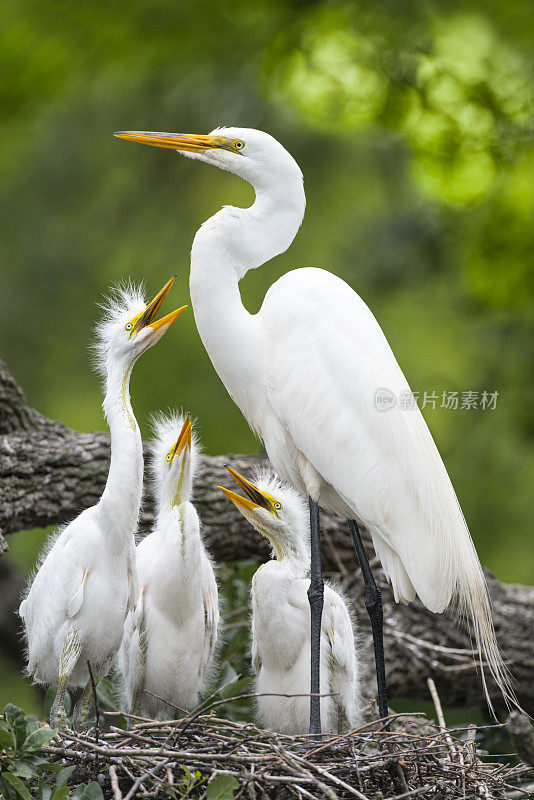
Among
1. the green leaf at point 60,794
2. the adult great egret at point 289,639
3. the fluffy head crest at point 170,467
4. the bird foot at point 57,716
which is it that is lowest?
the green leaf at point 60,794

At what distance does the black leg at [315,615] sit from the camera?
8.64 ft

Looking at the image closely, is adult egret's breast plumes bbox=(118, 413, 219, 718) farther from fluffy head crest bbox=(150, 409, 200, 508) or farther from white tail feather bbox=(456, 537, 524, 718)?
white tail feather bbox=(456, 537, 524, 718)

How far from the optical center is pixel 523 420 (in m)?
4.47

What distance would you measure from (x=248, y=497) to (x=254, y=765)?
3.41 ft

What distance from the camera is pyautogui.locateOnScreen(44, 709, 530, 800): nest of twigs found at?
2.17m

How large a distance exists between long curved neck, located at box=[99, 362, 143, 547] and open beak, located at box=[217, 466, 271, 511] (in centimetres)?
32

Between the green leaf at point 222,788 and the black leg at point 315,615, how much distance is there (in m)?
0.58

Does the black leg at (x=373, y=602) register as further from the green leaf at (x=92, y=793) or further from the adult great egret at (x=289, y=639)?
the green leaf at (x=92, y=793)

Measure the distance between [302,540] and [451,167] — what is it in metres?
1.71

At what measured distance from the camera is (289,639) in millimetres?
2893

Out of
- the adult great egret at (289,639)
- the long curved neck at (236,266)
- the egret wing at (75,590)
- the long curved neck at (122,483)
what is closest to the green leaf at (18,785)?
the egret wing at (75,590)

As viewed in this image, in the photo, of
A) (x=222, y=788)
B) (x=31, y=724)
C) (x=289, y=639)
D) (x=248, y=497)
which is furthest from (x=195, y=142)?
(x=222, y=788)

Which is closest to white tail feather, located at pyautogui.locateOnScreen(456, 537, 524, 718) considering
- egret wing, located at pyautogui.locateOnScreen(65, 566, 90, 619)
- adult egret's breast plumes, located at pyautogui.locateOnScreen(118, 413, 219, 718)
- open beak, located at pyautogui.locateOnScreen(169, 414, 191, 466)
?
adult egret's breast plumes, located at pyautogui.locateOnScreen(118, 413, 219, 718)

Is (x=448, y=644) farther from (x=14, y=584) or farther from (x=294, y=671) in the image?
(x=14, y=584)
